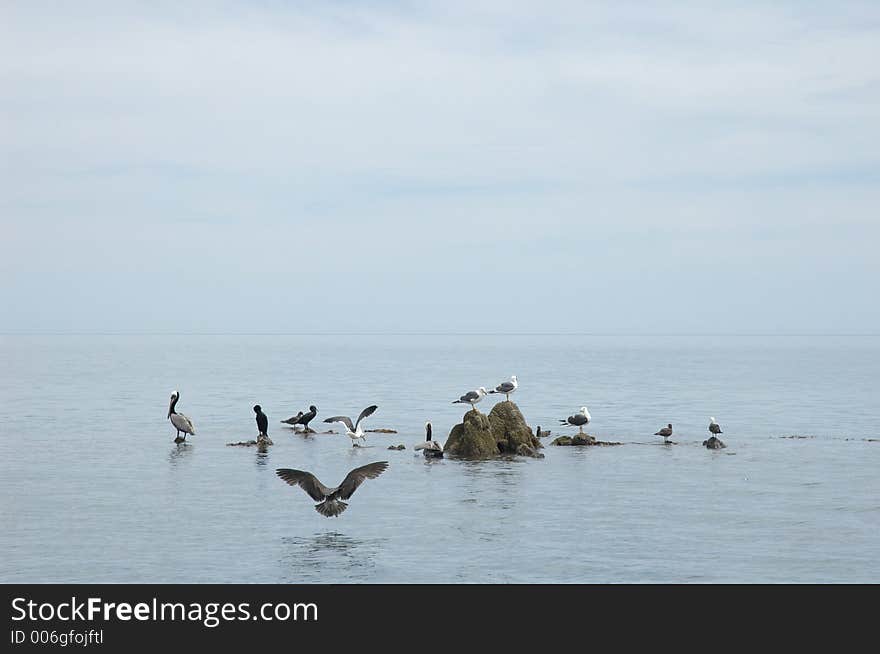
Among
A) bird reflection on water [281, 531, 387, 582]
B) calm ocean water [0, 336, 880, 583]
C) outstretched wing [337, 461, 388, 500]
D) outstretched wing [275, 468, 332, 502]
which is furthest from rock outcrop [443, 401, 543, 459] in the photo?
outstretched wing [275, 468, 332, 502]

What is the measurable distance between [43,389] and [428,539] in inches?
3074

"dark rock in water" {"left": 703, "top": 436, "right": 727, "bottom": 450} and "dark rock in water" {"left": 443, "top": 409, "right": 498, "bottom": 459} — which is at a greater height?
"dark rock in water" {"left": 443, "top": 409, "right": 498, "bottom": 459}

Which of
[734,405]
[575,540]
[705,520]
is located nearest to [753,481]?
[705,520]

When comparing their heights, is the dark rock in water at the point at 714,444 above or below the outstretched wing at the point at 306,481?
below

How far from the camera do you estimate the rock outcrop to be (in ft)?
147

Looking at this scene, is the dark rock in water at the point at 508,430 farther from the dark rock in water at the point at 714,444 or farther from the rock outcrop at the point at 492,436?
the dark rock in water at the point at 714,444

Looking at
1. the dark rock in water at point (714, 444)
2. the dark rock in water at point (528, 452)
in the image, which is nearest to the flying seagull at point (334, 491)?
the dark rock in water at point (528, 452)

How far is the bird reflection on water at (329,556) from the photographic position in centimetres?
2489

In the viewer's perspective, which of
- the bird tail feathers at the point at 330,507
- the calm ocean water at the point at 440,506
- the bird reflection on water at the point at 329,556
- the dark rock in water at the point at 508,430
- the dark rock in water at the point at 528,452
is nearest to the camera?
the bird reflection on water at the point at 329,556

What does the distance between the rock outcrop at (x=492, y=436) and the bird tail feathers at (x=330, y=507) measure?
618 inches

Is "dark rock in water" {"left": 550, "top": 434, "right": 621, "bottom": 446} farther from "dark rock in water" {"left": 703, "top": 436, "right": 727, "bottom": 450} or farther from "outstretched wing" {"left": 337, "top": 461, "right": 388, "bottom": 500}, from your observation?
"outstretched wing" {"left": 337, "top": 461, "right": 388, "bottom": 500}

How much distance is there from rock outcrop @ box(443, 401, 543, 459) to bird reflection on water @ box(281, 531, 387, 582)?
15599 mm

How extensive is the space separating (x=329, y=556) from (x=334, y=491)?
307 cm
